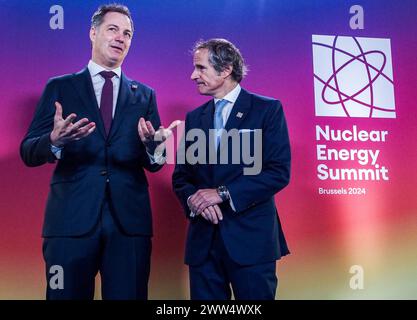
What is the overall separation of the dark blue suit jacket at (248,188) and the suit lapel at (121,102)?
373mm

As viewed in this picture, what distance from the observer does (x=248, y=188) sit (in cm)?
255

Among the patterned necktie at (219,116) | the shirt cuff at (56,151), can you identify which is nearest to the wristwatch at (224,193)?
the patterned necktie at (219,116)

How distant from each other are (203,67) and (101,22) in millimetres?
585

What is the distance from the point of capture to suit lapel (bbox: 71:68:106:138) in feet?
8.90

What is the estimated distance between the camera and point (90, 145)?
2.69 metres

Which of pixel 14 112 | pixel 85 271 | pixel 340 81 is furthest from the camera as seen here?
pixel 340 81

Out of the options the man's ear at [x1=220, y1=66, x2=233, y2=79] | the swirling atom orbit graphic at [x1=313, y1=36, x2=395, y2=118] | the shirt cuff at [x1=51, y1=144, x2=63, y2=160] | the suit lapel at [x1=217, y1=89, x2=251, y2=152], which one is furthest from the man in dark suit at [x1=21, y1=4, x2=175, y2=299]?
Answer: the swirling atom orbit graphic at [x1=313, y1=36, x2=395, y2=118]

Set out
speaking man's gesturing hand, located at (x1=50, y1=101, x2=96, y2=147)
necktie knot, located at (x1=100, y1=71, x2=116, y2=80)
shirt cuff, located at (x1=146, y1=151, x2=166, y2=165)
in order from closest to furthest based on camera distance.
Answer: speaking man's gesturing hand, located at (x1=50, y1=101, x2=96, y2=147)
shirt cuff, located at (x1=146, y1=151, x2=166, y2=165)
necktie knot, located at (x1=100, y1=71, x2=116, y2=80)

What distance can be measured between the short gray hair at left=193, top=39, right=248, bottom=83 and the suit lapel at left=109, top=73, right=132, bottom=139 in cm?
41

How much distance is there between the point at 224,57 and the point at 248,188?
0.70 meters

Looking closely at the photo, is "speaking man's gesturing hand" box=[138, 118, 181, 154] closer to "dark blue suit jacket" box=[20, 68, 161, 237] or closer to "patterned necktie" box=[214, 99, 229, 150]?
"dark blue suit jacket" box=[20, 68, 161, 237]

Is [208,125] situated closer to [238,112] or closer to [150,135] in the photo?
[238,112]
